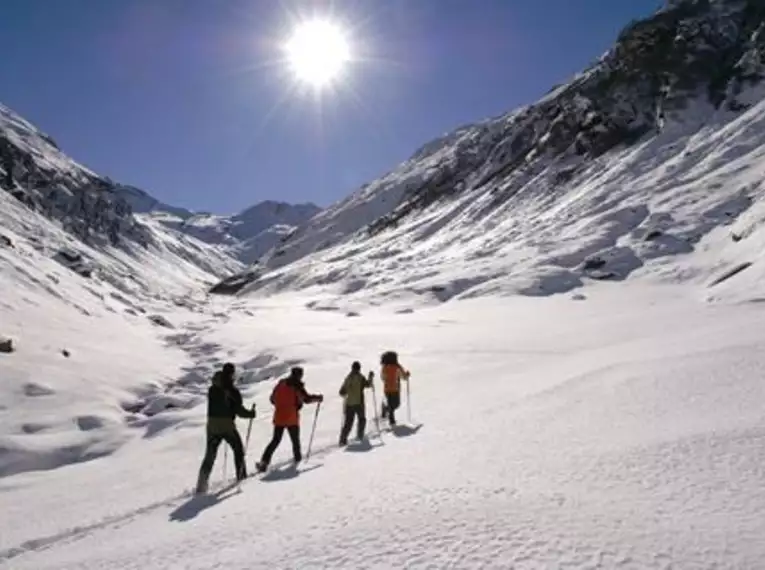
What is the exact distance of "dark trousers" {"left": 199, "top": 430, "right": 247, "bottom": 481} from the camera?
1232 centimetres

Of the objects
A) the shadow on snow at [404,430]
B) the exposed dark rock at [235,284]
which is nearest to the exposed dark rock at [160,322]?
the shadow on snow at [404,430]

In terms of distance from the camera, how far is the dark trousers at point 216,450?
1232 centimetres

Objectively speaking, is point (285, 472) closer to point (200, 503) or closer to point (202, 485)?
point (202, 485)

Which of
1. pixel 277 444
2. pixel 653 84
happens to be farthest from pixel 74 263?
pixel 653 84

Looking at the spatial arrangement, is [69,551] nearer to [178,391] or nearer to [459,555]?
[459,555]

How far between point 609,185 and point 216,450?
270 feet

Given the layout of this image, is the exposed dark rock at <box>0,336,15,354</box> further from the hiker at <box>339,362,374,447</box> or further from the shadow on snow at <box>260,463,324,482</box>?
the shadow on snow at <box>260,463,324,482</box>

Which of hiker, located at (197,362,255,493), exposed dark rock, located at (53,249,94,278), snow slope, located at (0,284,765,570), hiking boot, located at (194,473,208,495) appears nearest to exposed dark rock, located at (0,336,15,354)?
snow slope, located at (0,284,765,570)

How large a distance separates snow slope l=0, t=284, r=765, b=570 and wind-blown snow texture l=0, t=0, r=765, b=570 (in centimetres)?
5

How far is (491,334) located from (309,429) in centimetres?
1840

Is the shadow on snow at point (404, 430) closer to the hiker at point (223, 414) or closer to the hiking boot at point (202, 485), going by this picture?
the hiker at point (223, 414)

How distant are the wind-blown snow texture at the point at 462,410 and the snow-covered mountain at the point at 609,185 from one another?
64cm

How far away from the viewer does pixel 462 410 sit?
1692cm

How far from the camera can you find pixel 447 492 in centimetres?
859
